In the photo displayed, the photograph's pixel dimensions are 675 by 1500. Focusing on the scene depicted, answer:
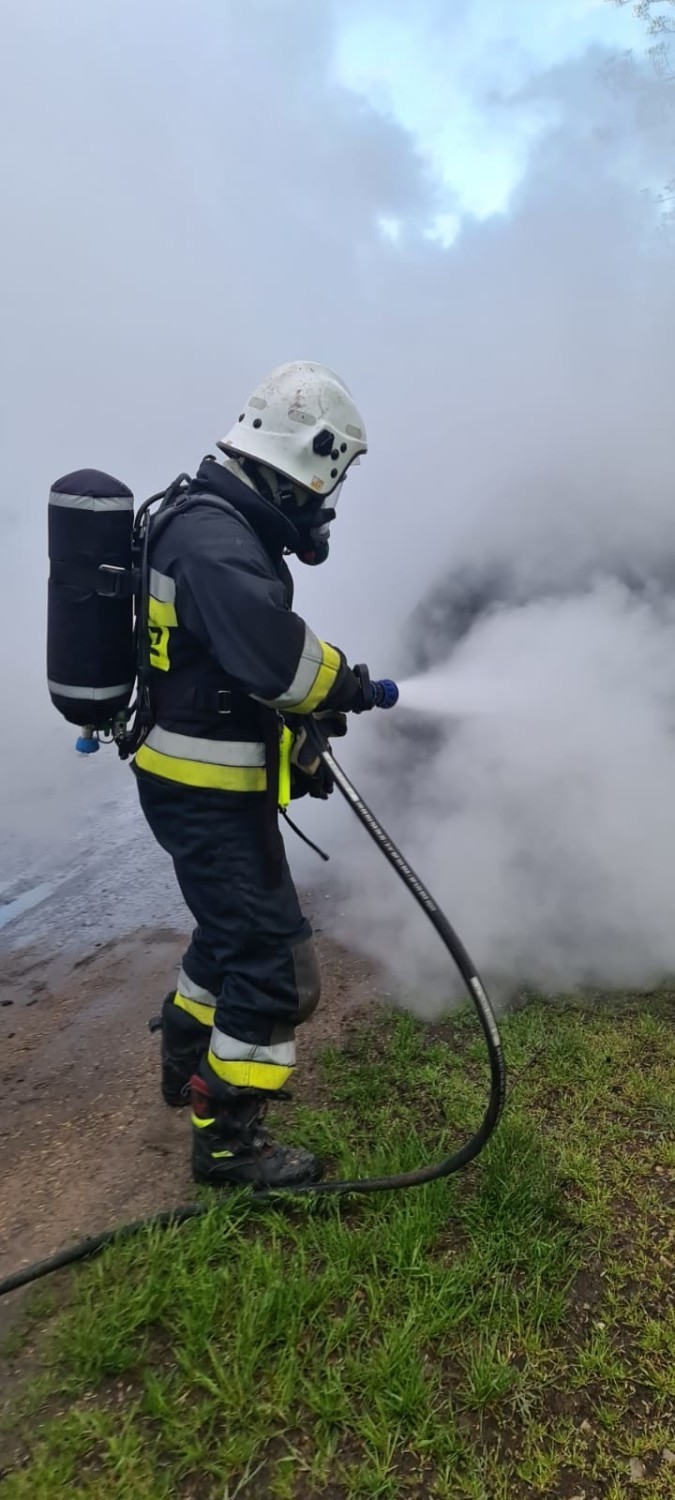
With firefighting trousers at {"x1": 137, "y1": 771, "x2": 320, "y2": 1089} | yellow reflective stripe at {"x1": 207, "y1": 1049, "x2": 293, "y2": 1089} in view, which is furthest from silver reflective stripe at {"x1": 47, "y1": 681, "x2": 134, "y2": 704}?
yellow reflective stripe at {"x1": 207, "y1": 1049, "x2": 293, "y2": 1089}

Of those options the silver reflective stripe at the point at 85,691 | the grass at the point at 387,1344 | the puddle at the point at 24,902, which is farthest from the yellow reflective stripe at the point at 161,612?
the puddle at the point at 24,902

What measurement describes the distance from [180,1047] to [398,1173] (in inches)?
29.5

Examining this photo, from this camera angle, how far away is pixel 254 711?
2324 millimetres

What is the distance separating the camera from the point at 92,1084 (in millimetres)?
2990

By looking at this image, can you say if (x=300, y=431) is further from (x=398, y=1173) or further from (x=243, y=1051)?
(x=398, y=1173)

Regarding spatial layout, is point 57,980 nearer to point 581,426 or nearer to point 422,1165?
point 422,1165

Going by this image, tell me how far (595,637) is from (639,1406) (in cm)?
288

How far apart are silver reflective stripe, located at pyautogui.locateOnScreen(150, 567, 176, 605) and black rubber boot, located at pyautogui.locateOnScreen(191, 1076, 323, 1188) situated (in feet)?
4.09

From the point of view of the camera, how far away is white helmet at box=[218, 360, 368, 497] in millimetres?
2457

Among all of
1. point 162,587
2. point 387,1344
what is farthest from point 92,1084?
point 162,587

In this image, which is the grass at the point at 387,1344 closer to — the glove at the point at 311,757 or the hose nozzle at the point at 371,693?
the glove at the point at 311,757

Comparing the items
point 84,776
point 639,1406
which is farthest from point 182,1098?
point 84,776

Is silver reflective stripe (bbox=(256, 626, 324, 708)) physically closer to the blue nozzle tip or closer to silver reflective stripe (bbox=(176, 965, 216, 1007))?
the blue nozzle tip

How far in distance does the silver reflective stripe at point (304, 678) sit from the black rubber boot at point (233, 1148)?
1.01 metres
